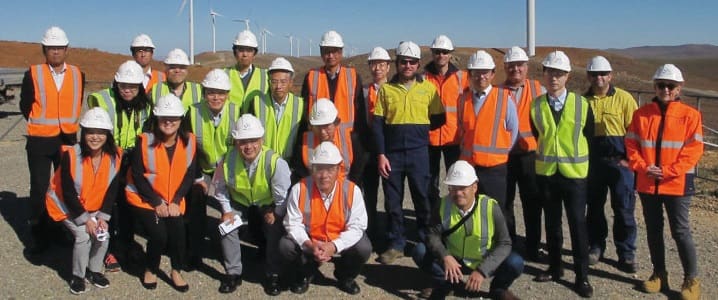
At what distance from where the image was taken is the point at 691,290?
5090mm

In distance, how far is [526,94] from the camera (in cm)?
571

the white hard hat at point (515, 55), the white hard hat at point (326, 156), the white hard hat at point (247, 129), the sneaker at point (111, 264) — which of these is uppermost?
the white hard hat at point (515, 55)

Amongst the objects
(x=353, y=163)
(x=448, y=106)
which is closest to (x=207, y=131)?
(x=353, y=163)

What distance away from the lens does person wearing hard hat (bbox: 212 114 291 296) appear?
5.30m

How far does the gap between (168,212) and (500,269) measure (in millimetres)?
2624

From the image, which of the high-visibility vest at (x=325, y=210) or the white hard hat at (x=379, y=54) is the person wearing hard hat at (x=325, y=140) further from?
the white hard hat at (x=379, y=54)

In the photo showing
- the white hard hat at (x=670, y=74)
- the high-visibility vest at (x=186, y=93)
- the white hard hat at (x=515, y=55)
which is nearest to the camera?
the white hard hat at (x=670, y=74)

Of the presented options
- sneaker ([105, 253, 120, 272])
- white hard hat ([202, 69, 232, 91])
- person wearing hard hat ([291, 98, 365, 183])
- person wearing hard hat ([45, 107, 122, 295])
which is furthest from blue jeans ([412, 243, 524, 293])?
sneaker ([105, 253, 120, 272])

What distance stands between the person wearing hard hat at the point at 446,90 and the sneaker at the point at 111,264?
289 cm

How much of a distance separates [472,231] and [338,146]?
1.47 metres

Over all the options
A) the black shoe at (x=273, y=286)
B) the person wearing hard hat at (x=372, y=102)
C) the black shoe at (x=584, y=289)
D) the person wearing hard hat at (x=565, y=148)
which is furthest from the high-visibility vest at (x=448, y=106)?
the black shoe at (x=273, y=286)

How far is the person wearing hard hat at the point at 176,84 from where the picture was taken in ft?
20.1

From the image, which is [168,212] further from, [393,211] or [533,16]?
[533,16]

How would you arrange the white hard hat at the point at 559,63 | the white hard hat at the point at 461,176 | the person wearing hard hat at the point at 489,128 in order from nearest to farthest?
1. the white hard hat at the point at 461,176
2. the white hard hat at the point at 559,63
3. the person wearing hard hat at the point at 489,128
